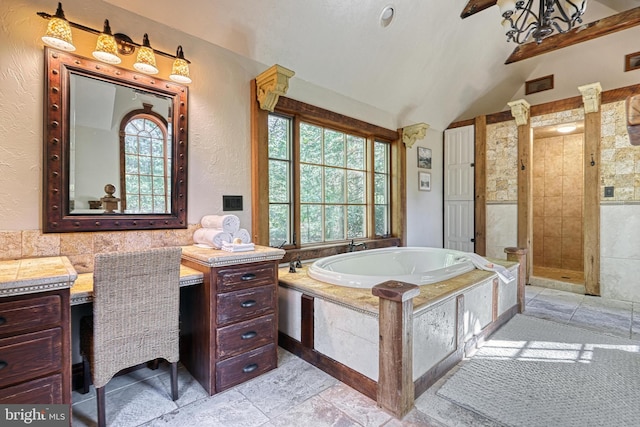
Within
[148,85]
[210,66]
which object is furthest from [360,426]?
[210,66]

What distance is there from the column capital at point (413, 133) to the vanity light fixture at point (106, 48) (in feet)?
10.6

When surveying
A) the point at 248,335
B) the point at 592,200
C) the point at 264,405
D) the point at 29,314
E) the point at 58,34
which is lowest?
the point at 264,405

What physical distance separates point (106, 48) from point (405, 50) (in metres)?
2.72

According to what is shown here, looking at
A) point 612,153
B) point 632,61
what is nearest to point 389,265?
point 612,153

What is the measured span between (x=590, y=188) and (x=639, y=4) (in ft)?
6.66

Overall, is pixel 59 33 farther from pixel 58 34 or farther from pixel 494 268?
pixel 494 268

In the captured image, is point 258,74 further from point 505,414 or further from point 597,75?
point 597,75

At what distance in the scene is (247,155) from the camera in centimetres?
260

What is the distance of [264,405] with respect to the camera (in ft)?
5.60

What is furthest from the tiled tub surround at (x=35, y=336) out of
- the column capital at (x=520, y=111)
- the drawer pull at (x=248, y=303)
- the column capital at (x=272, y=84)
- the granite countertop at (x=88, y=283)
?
the column capital at (x=520, y=111)

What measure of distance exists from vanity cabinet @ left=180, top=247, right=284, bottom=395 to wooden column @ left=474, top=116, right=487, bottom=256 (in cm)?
365

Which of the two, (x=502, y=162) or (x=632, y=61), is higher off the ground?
(x=632, y=61)

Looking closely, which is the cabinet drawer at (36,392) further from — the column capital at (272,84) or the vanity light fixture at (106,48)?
the column capital at (272,84)

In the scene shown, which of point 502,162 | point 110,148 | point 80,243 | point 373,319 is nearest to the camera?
point 373,319
